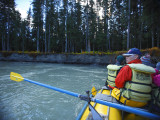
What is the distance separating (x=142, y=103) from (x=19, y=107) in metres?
3.73

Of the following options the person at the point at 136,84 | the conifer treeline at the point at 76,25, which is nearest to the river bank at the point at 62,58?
the conifer treeline at the point at 76,25

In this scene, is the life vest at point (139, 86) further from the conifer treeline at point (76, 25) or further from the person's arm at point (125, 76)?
the conifer treeline at point (76, 25)

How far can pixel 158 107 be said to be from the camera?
4.82 ft

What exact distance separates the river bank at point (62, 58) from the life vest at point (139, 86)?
12602 mm

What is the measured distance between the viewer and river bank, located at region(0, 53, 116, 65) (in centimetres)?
1482

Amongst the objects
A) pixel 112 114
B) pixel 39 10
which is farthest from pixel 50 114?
pixel 39 10

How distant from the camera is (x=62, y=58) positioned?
56.5 feet

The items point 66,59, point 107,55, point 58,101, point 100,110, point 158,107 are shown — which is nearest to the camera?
point 158,107

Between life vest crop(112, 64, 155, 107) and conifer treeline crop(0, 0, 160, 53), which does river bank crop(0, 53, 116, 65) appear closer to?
conifer treeline crop(0, 0, 160, 53)

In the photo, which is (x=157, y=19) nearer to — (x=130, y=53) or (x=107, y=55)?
(x=130, y=53)

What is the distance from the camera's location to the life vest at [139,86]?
59.4 inches

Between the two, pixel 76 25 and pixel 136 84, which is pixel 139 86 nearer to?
pixel 136 84

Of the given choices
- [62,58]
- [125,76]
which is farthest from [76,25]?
[125,76]

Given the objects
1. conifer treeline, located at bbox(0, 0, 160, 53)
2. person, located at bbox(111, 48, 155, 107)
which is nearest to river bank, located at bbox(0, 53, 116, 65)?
conifer treeline, located at bbox(0, 0, 160, 53)
